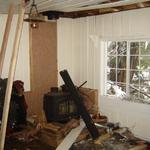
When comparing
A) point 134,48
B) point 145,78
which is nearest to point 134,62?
point 134,48

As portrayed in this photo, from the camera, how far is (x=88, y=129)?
5293mm

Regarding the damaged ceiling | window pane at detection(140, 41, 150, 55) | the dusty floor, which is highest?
the damaged ceiling

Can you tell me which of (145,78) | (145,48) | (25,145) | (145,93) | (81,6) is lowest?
(25,145)

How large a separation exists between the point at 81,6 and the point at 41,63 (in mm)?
2017

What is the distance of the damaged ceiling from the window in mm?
848

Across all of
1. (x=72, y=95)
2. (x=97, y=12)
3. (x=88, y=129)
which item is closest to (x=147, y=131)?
(x=88, y=129)

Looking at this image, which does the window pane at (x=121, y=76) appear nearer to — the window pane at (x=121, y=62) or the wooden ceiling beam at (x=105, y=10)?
the window pane at (x=121, y=62)

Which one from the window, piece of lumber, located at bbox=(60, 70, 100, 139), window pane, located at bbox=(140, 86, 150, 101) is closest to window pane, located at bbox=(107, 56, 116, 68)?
the window

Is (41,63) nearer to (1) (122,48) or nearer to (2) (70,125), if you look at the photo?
(2) (70,125)

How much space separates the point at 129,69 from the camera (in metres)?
5.86

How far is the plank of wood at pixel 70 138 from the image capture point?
4.82 m

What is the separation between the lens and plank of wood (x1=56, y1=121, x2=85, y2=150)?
4824mm

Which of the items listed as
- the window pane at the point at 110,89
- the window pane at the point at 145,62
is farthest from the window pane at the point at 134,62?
the window pane at the point at 110,89

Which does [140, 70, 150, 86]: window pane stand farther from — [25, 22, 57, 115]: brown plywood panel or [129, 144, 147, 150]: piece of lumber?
[25, 22, 57, 115]: brown plywood panel
